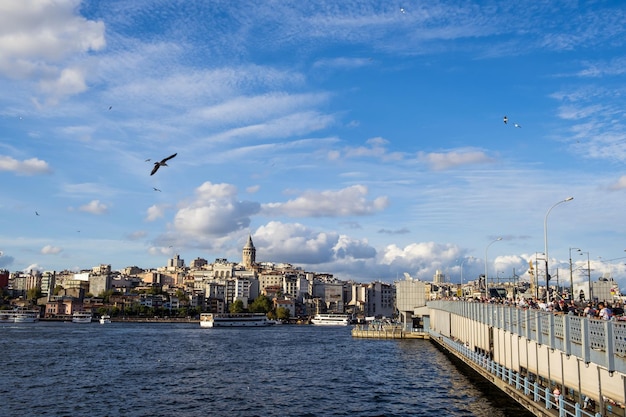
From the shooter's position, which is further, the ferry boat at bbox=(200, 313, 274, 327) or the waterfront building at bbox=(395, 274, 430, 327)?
the ferry boat at bbox=(200, 313, 274, 327)

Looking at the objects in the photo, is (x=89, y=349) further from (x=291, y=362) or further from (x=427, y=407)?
(x=427, y=407)

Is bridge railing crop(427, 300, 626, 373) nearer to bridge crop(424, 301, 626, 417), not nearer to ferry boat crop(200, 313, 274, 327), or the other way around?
bridge crop(424, 301, 626, 417)

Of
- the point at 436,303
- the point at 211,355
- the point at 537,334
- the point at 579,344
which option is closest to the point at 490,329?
the point at 537,334

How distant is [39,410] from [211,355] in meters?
38.1

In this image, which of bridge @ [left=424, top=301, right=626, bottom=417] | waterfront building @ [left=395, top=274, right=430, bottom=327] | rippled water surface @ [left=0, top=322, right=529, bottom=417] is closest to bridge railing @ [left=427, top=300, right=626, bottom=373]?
bridge @ [left=424, top=301, right=626, bottom=417]

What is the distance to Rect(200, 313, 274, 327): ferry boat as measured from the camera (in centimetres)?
17816

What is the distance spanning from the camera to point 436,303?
90062mm

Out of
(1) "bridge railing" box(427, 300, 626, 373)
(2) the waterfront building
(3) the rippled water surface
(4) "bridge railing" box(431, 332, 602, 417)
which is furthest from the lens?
(2) the waterfront building

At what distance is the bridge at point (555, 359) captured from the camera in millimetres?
20609

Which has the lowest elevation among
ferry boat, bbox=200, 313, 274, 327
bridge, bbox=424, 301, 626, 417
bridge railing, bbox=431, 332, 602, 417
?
ferry boat, bbox=200, 313, 274, 327

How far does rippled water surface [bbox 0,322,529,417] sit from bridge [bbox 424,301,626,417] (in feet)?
8.33

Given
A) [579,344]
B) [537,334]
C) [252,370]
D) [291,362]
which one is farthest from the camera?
[291,362]

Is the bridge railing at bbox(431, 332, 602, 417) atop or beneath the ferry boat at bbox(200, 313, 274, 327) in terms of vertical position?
atop

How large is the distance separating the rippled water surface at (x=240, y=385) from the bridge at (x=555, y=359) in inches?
100.0
